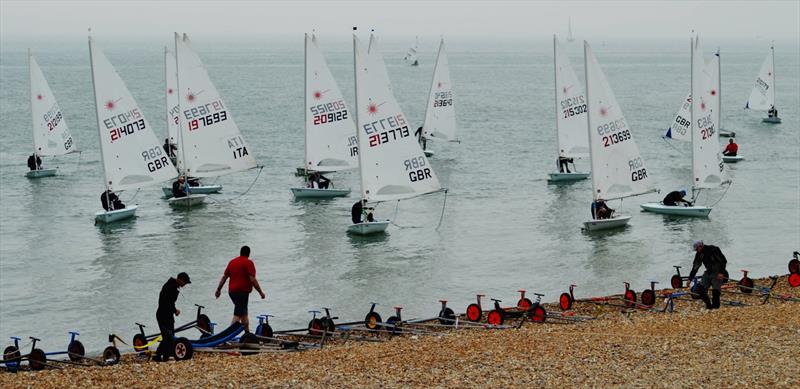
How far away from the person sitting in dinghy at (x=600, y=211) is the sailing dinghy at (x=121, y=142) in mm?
15826

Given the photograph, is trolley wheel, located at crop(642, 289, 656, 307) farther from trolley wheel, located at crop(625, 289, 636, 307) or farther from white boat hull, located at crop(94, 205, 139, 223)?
white boat hull, located at crop(94, 205, 139, 223)

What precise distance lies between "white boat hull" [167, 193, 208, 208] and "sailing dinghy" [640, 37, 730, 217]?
56.3 ft

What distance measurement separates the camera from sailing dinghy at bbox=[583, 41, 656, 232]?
38.0 m

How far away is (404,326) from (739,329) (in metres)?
6.54

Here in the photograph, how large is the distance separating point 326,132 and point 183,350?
26.3 meters

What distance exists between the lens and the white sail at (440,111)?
190 ft

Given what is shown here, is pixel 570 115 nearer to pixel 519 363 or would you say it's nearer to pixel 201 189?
pixel 201 189

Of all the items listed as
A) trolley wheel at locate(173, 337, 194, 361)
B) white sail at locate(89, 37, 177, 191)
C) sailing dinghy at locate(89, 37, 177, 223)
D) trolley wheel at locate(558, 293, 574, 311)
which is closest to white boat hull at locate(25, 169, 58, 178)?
sailing dinghy at locate(89, 37, 177, 223)

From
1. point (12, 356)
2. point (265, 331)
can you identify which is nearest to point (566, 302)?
point (265, 331)

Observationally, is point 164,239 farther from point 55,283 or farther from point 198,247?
point 55,283

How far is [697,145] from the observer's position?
41.8 meters

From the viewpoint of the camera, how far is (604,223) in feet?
124

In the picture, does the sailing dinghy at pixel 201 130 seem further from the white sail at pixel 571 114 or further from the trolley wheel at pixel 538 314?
the trolley wheel at pixel 538 314

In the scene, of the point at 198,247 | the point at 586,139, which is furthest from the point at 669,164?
the point at 198,247
